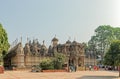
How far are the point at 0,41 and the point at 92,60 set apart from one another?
102 ft

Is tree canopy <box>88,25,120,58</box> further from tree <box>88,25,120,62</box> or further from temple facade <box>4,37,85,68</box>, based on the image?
temple facade <box>4,37,85,68</box>

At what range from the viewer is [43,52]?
66.4 m

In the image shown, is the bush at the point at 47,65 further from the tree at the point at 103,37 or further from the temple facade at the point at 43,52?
the tree at the point at 103,37

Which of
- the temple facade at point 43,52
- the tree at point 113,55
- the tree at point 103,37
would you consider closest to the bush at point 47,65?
the temple facade at point 43,52

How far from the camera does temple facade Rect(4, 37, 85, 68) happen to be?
190ft

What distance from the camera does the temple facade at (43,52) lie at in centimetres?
5794

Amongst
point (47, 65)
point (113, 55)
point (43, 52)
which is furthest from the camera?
point (43, 52)

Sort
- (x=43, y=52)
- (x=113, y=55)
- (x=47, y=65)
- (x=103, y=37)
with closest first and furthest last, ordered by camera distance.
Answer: (x=113, y=55), (x=47, y=65), (x=43, y=52), (x=103, y=37)

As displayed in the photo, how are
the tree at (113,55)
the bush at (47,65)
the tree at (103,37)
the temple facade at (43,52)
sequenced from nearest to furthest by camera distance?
the tree at (113,55)
the bush at (47,65)
the temple facade at (43,52)
the tree at (103,37)

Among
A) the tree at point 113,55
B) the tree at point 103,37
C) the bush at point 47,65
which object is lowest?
the bush at point 47,65

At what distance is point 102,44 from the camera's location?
8094 centimetres

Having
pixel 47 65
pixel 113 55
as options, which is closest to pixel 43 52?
pixel 47 65

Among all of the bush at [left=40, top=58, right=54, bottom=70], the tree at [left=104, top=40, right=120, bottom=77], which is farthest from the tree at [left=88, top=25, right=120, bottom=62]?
the tree at [left=104, top=40, right=120, bottom=77]

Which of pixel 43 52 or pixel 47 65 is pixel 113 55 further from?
pixel 43 52
